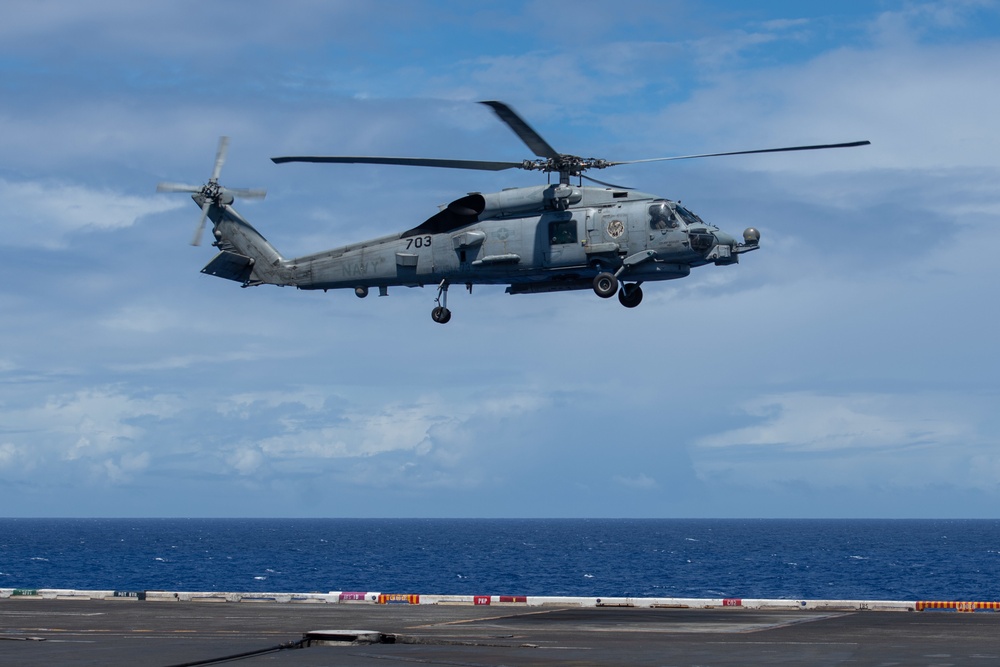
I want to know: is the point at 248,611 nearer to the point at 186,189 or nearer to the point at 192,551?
the point at 186,189

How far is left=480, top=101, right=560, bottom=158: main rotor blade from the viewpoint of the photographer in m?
31.3

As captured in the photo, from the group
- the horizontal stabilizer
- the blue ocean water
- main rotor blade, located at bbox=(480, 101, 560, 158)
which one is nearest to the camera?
main rotor blade, located at bbox=(480, 101, 560, 158)

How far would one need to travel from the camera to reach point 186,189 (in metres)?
43.3

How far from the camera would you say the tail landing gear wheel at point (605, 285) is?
115 feet

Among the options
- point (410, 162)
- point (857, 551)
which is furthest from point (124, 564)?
point (410, 162)

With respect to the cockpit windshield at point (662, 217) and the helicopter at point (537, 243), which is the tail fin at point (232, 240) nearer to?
the helicopter at point (537, 243)

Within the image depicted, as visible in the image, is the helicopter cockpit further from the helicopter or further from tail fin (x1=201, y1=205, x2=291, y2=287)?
tail fin (x1=201, y1=205, x2=291, y2=287)

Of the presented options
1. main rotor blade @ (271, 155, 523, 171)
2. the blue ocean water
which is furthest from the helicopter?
the blue ocean water

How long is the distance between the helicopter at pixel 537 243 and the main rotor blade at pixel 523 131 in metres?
0.03

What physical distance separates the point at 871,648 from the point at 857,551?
6801 inches

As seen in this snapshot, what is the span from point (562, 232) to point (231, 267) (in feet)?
40.6

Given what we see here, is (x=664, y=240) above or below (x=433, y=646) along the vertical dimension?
above

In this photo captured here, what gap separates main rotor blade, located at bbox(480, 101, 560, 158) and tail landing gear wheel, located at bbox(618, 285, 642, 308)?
Result: 443 centimetres

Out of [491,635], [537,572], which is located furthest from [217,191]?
[537,572]
